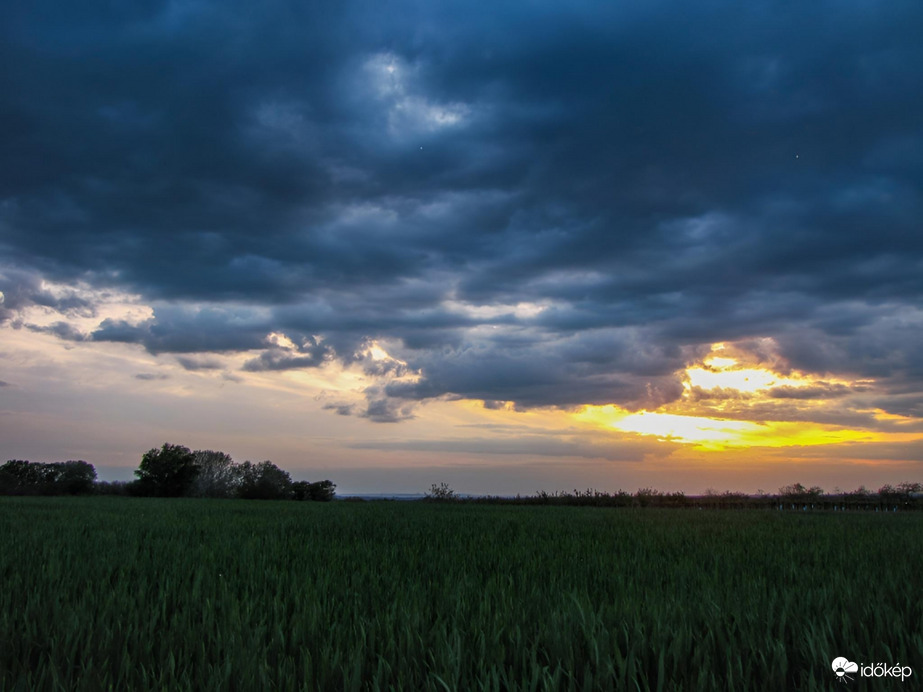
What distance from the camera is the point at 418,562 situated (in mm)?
6418

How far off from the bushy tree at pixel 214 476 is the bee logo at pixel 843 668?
49.3m

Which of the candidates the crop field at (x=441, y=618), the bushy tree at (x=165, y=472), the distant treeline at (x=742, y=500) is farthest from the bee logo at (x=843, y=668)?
the bushy tree at (x=165, y=472)

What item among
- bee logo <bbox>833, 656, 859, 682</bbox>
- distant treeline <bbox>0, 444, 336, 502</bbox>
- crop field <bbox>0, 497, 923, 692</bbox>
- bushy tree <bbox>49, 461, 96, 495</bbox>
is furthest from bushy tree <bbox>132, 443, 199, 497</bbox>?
bee logo <bbox>833, 656, 859, 682</bbox>

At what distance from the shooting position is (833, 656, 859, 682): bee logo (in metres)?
2.67

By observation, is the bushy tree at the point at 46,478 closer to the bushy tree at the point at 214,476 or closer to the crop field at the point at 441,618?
the bushy tree at the point at 214,476

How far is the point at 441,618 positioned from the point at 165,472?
47.0m

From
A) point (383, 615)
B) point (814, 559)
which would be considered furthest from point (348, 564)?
point (814, 559)

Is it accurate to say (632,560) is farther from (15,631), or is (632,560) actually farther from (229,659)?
(15,631)

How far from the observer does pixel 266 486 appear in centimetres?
4369

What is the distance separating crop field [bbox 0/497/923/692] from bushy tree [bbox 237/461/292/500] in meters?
37.7

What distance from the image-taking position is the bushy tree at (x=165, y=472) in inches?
1725

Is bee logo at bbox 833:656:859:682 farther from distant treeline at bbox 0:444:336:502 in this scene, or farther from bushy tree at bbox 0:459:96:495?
bushy tree at bbox 0:459:96:495

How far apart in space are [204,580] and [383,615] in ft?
7.53

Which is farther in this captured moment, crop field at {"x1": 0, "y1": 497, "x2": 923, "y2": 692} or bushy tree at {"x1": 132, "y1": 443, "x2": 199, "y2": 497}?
bushy tree at {"x1": 132, "y1": 443, "x2": 199, "y2": 497}
